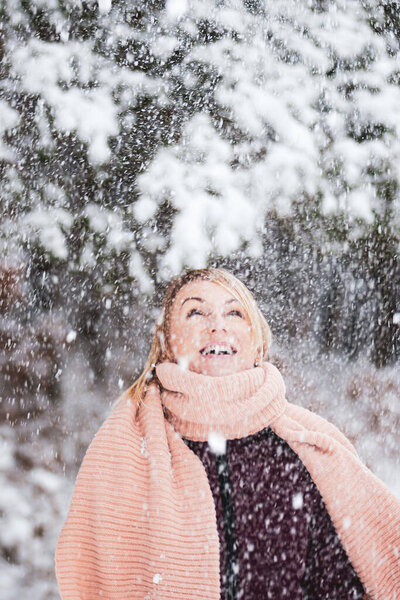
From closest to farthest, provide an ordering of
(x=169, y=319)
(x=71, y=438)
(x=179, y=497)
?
1. (x=179, y=497)
2. (x=169, y=319)
3. (x=71, y=438)

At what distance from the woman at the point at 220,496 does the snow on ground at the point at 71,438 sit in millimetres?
1804

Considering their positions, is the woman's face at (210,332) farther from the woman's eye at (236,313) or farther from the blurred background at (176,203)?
the blurred background at (176,203)

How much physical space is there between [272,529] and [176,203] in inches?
88.2

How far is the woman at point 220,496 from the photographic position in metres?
0.86

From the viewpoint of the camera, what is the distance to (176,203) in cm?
291

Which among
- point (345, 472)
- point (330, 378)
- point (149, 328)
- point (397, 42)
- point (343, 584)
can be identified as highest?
point (397, 42)

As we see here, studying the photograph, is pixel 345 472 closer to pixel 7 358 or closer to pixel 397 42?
pixel 7 358

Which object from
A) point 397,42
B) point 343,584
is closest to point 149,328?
point 343,584

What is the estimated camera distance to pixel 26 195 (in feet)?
9.29

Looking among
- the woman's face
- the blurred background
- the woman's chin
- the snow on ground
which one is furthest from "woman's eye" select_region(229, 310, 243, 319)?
the snow on ground

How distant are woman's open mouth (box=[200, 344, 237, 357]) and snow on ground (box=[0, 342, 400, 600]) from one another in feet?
6.15

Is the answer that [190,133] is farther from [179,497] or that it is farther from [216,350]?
[179,497]

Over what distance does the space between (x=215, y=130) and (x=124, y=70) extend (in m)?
0.66

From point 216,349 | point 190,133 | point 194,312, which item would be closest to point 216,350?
point 216,349
